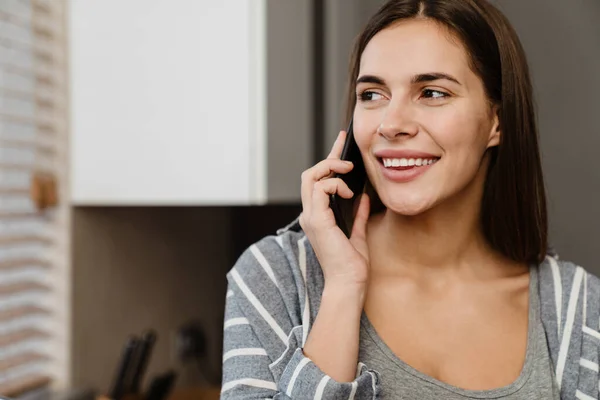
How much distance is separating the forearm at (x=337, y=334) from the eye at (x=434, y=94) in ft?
0.95

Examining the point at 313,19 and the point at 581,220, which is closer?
the point at 581,220

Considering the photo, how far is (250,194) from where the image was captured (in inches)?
56.0

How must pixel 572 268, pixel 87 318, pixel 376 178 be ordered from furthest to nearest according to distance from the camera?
pixel 87 318, pixel 572 268, pixel 376 178

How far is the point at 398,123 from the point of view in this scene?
100 cm

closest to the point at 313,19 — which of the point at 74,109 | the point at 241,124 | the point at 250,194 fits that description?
the point at 241,124

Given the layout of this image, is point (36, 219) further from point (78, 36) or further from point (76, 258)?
point (78, 36)

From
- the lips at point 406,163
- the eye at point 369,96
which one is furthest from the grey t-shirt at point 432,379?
the eye at point 369,96

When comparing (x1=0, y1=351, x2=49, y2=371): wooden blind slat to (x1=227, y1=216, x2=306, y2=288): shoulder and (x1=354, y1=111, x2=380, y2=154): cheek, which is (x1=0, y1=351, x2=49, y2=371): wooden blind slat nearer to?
(x1=227, y1=216, x2=306, y2=288): shoulder

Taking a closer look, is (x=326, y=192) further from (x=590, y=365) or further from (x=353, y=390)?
(x=590, y=365)

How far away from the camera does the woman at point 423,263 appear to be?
98cm

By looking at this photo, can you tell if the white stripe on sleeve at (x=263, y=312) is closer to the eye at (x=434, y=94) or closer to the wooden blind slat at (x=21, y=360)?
the eye at (x=434, y=94)

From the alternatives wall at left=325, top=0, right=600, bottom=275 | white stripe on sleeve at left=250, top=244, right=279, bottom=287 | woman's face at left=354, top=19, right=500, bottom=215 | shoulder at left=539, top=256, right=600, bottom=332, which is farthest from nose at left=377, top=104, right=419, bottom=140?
wall at left=325, top=0, right=600, bottom=275

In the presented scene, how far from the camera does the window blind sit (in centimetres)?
133

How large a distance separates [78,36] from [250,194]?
489 millimetres
